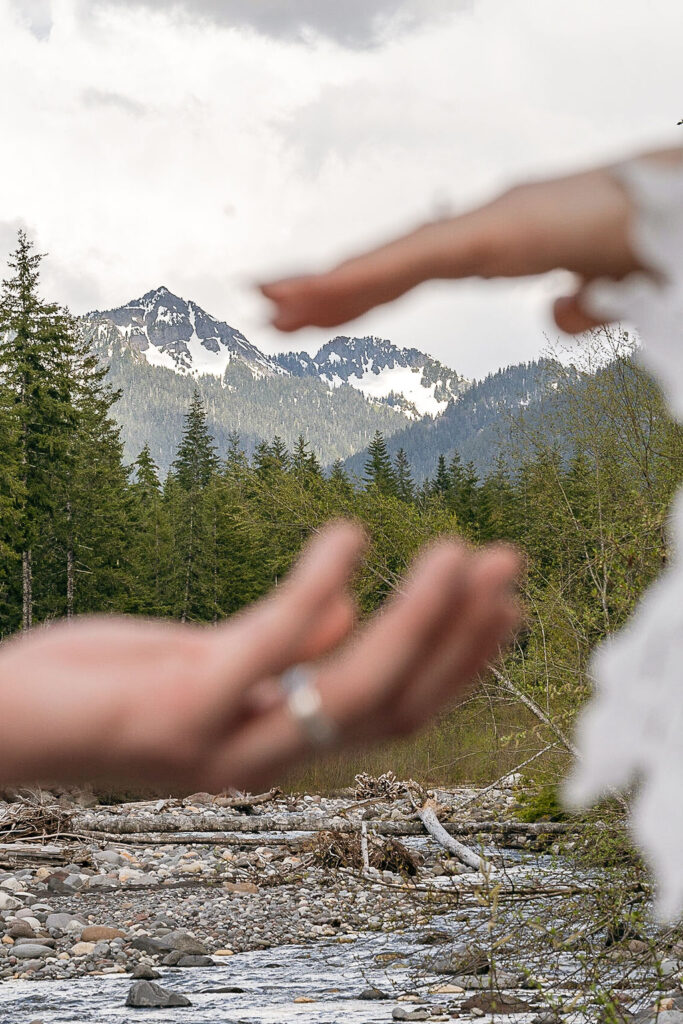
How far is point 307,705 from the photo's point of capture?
1.25 feet

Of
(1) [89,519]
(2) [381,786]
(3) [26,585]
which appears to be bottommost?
(2) [381,786]

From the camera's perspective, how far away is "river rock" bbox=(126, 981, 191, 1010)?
6.63m

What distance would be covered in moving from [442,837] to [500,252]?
9.97 metres

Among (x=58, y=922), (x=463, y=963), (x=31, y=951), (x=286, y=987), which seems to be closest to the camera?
(x=463, y=963)

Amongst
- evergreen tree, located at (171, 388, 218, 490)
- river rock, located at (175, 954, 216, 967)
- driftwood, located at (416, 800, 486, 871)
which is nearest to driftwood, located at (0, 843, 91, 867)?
river rock, located at (175, 954, 216, 967)

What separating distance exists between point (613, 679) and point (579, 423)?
8059 mm

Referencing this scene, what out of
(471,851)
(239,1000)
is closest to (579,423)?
(471,851)

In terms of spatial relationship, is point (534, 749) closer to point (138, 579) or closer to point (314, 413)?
point (138, 579)

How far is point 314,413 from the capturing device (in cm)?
19575

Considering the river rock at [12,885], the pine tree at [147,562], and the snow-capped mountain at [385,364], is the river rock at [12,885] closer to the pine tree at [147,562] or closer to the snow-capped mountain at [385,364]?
the snow-capped mountain at [385,364]

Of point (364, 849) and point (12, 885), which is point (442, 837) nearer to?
point (364, 849)

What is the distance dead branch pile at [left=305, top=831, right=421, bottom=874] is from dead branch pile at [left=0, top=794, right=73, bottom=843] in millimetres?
3101

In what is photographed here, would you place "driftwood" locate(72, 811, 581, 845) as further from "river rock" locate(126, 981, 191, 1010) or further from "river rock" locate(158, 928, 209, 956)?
"river rock" locate(126, 981, 191, 1010)

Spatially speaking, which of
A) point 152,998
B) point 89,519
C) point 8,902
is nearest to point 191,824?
point 8,902
